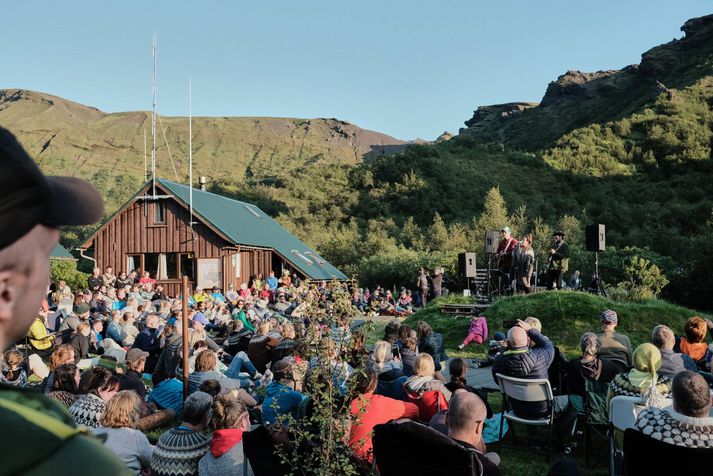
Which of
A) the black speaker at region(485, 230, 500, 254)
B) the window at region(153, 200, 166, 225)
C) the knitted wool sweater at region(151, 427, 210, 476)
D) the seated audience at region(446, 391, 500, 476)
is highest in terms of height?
the window at region(153, 200, 166, 225)

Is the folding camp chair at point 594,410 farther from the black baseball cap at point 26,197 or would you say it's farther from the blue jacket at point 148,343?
the blue jacket at point 148,343

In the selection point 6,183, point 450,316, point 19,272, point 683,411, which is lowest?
point 450,316

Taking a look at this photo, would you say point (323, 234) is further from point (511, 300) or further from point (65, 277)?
point (511, 300)

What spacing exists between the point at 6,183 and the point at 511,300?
1509 centimetres

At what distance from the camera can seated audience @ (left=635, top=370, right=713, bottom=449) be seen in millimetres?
3732

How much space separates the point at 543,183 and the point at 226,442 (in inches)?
2065

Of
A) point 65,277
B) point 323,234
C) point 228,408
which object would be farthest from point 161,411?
point 323,234

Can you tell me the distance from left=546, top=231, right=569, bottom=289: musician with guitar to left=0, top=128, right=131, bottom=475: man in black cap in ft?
51.2

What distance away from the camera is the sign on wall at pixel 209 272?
78.0 feet

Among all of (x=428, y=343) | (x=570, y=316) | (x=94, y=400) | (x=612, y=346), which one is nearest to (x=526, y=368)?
(x=612, y=346)

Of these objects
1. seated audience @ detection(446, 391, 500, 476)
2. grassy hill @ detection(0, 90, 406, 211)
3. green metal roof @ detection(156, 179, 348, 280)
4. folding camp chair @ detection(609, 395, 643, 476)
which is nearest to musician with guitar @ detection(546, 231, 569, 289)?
folding camp chair @ detection(609, 395, 643, 476)

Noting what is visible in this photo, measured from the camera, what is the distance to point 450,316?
53.3ft

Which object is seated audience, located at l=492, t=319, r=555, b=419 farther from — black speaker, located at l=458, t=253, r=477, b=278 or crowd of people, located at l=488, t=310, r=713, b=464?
black speaker, located at l=458, t=253, r=477, b=278

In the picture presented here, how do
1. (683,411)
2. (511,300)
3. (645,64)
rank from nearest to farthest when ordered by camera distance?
(683,411), (511,300), (645,64)
